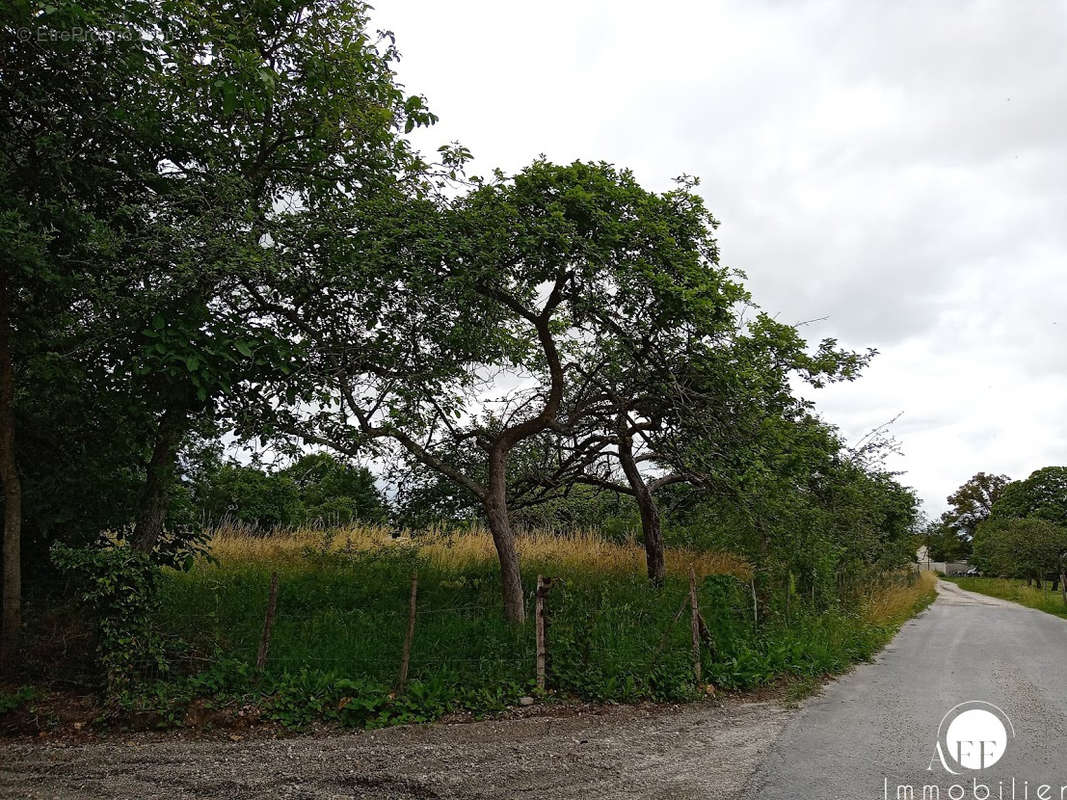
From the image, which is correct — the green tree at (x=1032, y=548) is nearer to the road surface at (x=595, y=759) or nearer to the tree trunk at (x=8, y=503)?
the road surface at (x=595, y=759)

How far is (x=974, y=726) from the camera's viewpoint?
23.8 feet

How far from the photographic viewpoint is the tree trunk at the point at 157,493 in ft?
27.6

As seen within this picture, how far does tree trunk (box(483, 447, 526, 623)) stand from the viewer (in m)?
9.79

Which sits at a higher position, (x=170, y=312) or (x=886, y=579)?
(x=170, y=312)

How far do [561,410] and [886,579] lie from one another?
20.1m

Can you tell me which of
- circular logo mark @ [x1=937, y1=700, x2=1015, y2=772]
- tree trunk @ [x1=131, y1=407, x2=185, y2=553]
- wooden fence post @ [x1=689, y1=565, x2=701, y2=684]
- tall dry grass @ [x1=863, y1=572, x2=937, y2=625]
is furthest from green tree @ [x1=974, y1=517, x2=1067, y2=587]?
tree trunk @ [x1=131, y1=407, x2=185, y2=553]

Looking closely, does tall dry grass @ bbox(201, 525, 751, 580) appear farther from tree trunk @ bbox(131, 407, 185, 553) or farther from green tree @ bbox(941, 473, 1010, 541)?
green tree @ bbox(941, 473, 1010, 541)

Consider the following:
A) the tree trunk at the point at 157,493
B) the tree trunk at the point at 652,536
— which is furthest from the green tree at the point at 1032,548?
the tree trunk at the point at 157,493

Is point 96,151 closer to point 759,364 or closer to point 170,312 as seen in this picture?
point 170,312

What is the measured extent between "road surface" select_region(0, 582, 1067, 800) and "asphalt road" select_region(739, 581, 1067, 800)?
0.02 metres

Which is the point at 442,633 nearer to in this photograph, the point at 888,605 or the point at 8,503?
the point at 8,503

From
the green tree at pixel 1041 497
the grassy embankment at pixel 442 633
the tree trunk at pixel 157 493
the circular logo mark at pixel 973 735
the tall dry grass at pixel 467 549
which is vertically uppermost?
the green tree at pixel 1041 497

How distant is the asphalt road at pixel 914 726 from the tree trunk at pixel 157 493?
23.0ft

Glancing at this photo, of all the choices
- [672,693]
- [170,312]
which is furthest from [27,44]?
[672,693]
